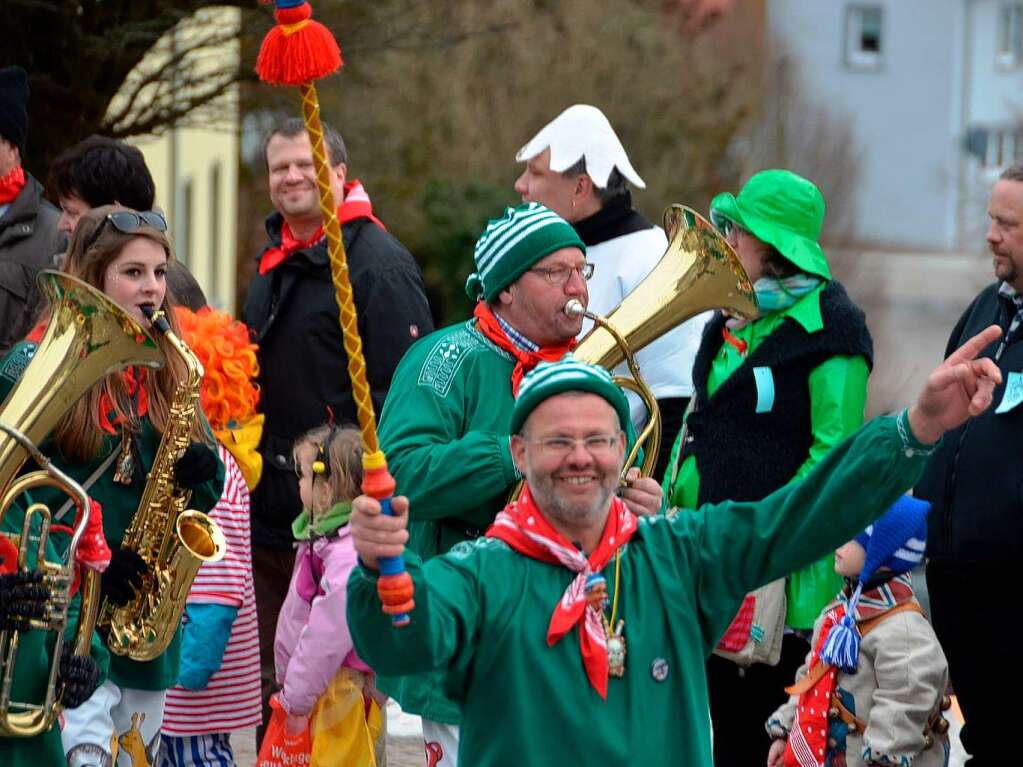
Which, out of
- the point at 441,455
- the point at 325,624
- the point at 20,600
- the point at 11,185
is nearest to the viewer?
the point at 20,600

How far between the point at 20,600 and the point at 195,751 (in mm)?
1847

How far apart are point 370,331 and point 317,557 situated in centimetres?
89

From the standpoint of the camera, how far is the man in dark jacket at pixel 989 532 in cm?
566

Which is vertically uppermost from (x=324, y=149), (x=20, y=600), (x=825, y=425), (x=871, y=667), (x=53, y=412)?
(x=324, y=149)

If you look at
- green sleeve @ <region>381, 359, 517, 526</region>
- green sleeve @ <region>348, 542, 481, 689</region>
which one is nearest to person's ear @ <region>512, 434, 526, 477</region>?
green sleeve @ <region>348, 542, 481, 689</region>

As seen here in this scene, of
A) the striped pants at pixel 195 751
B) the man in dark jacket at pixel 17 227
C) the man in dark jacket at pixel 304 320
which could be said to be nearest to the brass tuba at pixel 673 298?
the man in dark jacket at pixel 304 320

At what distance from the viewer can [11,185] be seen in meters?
6.58

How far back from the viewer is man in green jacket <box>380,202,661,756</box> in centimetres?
506

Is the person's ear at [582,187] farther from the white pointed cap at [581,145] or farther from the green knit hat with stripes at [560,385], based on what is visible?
the green knit hat with stripes at [560,385]

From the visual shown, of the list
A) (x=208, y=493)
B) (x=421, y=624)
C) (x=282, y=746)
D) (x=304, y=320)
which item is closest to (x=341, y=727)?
(x=282, y=746)

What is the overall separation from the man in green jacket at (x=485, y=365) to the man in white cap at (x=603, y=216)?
1.16 m

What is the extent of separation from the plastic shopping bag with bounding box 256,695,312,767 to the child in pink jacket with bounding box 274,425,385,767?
0.03 metres

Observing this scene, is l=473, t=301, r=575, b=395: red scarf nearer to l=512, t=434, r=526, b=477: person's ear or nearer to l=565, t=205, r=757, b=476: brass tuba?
l=565, t=205, r=757, b=476: brass tuba

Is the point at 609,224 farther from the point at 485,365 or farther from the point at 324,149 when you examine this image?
the point at 324,149
